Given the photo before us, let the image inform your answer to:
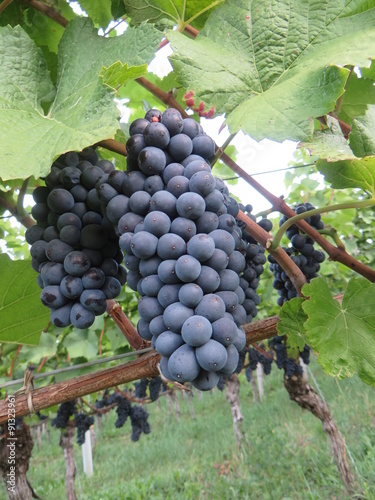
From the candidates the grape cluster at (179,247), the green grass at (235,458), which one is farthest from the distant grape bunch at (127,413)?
the grape cluster at (179,247)

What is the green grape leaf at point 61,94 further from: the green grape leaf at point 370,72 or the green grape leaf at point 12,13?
the green grape leaf at point 370,72

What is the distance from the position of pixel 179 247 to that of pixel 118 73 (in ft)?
1.11

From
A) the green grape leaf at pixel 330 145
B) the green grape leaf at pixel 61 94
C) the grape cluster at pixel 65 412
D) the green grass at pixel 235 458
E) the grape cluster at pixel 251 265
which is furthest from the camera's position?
the green grass at pixel 235 458

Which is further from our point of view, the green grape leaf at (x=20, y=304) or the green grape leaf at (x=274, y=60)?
the green grape leaf at (x=20, y=304)

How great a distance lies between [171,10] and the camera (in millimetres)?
1116

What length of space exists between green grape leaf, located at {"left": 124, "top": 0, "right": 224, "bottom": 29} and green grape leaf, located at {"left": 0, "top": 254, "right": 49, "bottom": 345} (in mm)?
793

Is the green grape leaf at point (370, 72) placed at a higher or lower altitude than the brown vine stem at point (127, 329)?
higher

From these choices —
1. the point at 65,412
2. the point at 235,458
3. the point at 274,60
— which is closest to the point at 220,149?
the point at 274,60

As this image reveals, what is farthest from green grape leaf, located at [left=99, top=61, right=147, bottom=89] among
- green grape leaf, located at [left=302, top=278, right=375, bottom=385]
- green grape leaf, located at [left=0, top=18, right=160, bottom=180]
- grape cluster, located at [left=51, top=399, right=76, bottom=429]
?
grape cluster, located at [left=51, top=399, right=76, bottom=429]

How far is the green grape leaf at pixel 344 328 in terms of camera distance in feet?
3.50

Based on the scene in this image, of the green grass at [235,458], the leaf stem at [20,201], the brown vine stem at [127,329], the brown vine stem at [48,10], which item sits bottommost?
the green grass at [235,458]

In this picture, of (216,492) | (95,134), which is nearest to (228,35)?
(95,134)

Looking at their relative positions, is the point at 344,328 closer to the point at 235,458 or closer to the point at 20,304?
the point at 20,304

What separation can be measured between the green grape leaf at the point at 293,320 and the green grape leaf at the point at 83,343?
2027 millimetres
